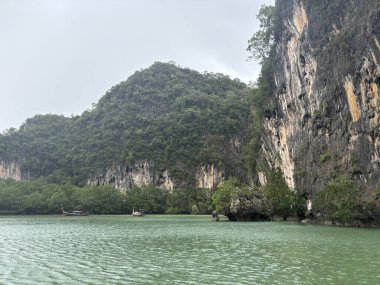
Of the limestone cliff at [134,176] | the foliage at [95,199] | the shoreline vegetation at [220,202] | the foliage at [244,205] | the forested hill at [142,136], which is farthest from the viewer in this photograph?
the forested hill at [142,136]

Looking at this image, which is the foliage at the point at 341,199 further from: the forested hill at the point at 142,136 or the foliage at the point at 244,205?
the forested hill at the point at 142,136

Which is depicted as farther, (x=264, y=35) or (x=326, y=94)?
(x=264, y=35)

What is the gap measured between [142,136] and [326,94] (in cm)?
7663

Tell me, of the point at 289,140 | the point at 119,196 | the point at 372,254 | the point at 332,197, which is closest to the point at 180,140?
the point at 119,196

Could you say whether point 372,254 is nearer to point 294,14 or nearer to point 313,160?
point 313,160

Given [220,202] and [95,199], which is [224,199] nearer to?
[220,202]

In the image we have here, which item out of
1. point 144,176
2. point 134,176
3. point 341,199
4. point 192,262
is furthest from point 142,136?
point 192,262

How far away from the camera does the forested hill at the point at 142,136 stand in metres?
110

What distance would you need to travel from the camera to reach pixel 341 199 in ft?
126

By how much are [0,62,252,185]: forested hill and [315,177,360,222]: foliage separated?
6467 cm

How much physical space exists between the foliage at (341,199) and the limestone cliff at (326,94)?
1149 mm

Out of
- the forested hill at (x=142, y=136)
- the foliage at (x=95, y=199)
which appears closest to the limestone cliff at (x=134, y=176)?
the forested hill at (x=142, y=136)

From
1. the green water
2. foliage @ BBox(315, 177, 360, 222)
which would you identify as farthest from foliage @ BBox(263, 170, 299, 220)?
the green water

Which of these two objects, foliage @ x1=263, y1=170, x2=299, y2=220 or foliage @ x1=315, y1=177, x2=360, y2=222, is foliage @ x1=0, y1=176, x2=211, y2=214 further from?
foliage @ x1=315, y1=177, x2=360, y2=222
